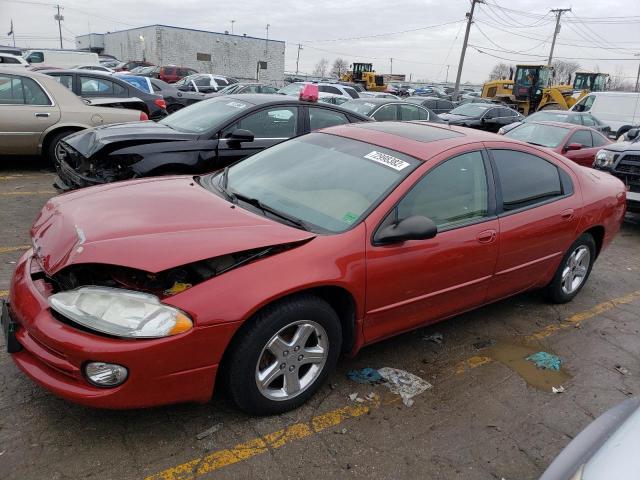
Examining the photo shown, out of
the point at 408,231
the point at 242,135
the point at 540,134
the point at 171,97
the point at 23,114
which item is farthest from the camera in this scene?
the point at 171,97

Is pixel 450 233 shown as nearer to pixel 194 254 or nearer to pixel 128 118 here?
pixel 194 254

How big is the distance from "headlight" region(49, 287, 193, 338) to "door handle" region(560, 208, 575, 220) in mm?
3085

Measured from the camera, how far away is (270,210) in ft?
10.4

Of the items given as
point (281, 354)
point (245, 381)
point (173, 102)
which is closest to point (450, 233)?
point (281, 354)

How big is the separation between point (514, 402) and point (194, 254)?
213cm

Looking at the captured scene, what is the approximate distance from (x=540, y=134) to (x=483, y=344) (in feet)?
25.3

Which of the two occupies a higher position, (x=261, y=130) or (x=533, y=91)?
(x=533, y=91)

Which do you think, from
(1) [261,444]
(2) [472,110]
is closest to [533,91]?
(2) [472,110]

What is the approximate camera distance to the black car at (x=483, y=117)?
17.0m

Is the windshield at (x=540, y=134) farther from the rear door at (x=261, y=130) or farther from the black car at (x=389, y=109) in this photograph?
the rear door at (x=261, y=130)

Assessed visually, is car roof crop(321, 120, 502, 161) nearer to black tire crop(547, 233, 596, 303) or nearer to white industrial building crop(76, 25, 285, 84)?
black tire crop(547, 233, 596, 303)

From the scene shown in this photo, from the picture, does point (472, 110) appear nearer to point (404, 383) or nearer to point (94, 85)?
point (94, 85)

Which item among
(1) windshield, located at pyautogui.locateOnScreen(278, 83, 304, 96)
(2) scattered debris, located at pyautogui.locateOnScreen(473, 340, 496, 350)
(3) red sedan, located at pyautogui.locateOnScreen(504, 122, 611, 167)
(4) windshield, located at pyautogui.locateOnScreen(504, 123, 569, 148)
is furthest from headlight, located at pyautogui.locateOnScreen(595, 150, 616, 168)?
(1) windshield, located at pyautogui.locateOnScreen(278, 83, 304, 96)

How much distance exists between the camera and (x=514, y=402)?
125 inches
